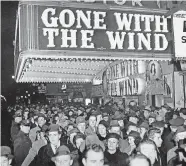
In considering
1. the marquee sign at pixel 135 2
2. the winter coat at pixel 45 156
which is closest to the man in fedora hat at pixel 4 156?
the winter coat at pixel 45 156

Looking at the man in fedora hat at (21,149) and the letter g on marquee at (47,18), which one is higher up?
the letter g on marquee at (47,18)

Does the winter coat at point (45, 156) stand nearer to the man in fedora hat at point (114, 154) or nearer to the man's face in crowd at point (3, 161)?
the man's face in crowd at point (3, 161)

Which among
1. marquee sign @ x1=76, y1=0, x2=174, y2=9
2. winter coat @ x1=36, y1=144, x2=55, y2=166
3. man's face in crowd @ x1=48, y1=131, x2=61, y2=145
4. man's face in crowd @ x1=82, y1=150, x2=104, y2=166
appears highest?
marquee sign @ x1=76, y1=0, x2=174, y2=9

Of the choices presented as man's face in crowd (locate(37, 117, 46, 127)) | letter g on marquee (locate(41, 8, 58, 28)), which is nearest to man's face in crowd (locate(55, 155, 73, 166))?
letter g on marquee (locate(41, 8, 58, 28))

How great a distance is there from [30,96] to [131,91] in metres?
87.7

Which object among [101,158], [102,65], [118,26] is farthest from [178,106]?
[101,158]

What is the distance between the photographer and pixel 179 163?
481 cm

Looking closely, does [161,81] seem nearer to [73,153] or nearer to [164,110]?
[164,110]

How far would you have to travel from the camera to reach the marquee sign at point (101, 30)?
8.09m

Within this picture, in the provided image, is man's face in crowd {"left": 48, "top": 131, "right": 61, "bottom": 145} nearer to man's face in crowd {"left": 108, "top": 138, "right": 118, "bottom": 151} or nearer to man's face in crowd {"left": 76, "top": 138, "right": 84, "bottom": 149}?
man's face in crowd {"left": 76, "top": 138, "right": 84, "bottom": 149}

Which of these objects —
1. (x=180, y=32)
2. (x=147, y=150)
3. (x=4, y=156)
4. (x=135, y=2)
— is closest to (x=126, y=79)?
(x=135, y=2)

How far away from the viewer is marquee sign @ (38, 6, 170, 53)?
8.09m

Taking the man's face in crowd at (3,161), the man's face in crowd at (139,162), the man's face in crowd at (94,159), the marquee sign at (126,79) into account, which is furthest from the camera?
the marquee sign at (126,79)

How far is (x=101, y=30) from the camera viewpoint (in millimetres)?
8648
